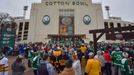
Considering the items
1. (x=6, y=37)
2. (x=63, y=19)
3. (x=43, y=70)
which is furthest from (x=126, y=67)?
(x=63, y=19)

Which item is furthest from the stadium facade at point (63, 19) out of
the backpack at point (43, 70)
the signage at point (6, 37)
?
the backpack at point (43, 70)

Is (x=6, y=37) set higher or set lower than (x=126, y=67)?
higher

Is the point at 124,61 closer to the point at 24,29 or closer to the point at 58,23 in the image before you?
the point at 58,23

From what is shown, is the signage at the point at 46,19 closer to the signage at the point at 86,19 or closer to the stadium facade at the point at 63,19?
the stadium facade at the point at 63,19

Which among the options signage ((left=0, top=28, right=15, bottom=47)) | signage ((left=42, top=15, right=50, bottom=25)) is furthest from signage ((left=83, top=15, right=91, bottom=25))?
signage ((left=0, top=28, right=15, bottom=47))

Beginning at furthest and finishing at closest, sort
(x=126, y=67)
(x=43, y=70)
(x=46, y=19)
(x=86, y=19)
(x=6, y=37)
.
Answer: (x=46, y=19), (x=86, y=19), (x=6, y=37), (x=126, y=67), (x=43, y=70)

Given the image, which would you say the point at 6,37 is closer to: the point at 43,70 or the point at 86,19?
the point at 43,70

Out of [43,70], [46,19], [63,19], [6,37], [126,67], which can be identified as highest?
[46,19]

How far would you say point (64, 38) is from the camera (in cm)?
6178

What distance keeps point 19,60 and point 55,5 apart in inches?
2387

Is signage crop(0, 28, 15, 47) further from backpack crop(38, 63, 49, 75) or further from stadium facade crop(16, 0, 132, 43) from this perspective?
stadium facade crop(16, 0, 132, 43)

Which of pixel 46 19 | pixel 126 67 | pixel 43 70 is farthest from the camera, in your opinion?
pixel 46 19

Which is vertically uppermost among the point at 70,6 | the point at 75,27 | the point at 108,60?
the point at 70,6

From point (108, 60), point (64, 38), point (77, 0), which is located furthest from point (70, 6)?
point (108, 60)
